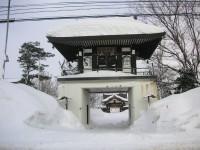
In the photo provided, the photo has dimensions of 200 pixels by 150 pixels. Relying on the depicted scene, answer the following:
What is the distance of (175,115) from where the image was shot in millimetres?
13695

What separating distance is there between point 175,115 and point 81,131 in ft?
16.1

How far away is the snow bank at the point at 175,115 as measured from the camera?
38.3 ft

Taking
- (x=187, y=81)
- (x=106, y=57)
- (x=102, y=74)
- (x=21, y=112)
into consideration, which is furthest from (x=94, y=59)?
(x=21, y=112)

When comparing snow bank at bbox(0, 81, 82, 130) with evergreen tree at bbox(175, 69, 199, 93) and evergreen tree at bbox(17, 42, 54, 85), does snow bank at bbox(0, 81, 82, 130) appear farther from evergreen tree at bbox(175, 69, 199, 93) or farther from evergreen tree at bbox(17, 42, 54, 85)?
evergreen tree at bbox(17, 42, 54, 85)

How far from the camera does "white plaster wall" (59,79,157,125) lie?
19719mm

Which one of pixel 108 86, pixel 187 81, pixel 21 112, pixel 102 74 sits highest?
pixel 102 74

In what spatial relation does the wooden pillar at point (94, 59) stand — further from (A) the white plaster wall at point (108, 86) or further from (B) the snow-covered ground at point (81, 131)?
(B) the snow-covered ground at point (81, 131)

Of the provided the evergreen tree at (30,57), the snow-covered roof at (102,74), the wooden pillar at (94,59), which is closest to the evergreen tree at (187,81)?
the snow-covered roof at (102,74)

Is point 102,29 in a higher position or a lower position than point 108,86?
higher

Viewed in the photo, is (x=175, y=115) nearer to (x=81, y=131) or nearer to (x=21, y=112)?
(x=81, y=131)

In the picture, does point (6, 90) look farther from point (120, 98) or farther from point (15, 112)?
point (120, 98)

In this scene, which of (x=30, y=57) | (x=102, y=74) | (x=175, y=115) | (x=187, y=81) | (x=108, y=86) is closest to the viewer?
(x=175, y=115)

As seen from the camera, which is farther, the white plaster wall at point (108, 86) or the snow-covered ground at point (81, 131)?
the white plaster wall at point (108, 86)

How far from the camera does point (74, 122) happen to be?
55.6 ft
